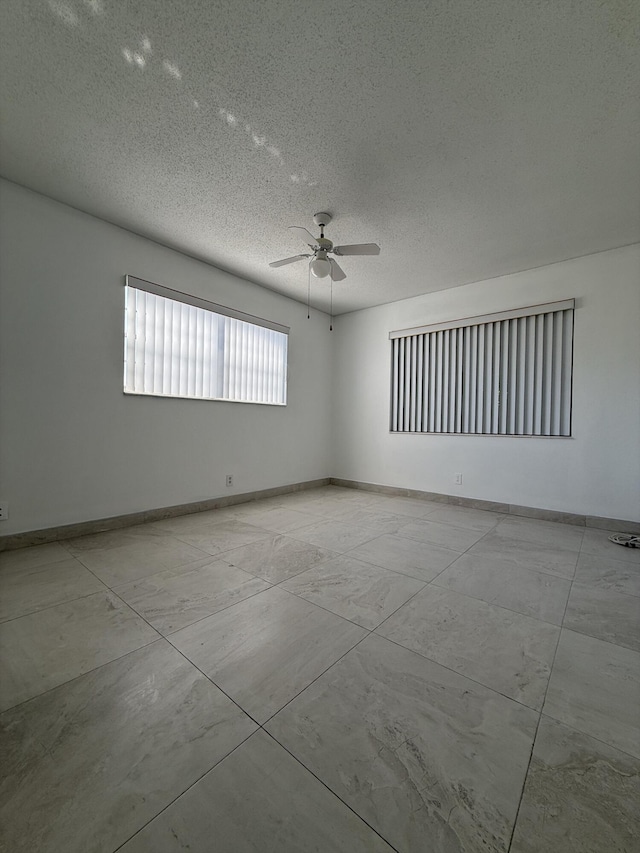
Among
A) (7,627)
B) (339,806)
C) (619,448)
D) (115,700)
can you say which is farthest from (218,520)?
(619,448)

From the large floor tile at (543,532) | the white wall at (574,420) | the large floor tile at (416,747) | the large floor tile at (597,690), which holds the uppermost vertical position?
the white wall at (574,420)

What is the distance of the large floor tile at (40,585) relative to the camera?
5.90ft

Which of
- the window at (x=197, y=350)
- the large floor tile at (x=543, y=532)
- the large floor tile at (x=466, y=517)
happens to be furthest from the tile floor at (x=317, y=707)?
the window at (x=197, y=350)

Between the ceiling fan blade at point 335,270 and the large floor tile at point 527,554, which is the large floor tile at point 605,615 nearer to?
the large floor tile at point 527,554

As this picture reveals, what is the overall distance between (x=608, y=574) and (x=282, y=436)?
11.9 feet

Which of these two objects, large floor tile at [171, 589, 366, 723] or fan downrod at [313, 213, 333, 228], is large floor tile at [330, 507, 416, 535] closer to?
large floor tile at [171, 589, 366, 723]

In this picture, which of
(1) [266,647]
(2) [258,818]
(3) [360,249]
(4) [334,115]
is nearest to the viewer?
(2) [258,818]

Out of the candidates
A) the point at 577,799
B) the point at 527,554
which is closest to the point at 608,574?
the point at 527,554

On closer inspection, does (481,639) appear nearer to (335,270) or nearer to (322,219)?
(335,270)

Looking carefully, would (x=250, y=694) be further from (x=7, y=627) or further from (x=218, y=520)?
(x=218, y=520)

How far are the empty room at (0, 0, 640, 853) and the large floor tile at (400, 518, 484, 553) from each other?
2.1 inches

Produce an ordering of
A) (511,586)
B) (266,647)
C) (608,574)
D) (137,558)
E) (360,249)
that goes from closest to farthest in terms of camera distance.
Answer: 1. (266,647)
2. (511,586)
3. (608,574)
4. (137,558)
5. (360,249)

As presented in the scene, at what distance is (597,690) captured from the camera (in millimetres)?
1279

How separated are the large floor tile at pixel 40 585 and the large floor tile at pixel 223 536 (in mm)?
762
